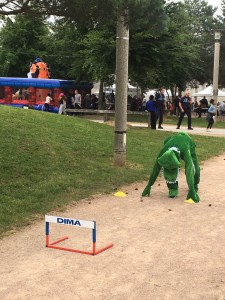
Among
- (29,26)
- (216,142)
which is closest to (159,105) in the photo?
(216,142)

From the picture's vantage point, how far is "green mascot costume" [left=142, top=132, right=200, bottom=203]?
27.4 ft

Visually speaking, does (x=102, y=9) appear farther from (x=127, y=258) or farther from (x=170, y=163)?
(x=127, y=258)

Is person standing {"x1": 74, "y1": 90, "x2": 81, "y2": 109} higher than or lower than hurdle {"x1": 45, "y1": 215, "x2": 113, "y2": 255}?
higher

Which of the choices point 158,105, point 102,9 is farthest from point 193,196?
point 158,105

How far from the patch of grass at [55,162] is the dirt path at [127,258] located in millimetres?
711

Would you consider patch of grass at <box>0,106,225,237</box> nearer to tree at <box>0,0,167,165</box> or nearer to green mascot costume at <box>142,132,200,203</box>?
green mascot costume at <box>142,132,200,203</box>

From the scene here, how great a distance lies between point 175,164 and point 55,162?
3543 mm

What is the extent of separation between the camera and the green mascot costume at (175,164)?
836 centimetres

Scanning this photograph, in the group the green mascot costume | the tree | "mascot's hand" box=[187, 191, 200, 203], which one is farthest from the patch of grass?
the tree

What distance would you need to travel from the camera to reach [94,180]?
32.4ft

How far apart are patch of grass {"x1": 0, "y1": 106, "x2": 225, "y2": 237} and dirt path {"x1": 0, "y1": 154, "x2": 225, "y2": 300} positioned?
Result: 2.33 feet

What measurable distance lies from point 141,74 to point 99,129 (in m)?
11.3

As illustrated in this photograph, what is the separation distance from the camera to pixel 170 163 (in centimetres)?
830

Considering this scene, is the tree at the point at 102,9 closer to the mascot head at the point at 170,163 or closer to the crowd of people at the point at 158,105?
the mascot head at the point at 170,163
